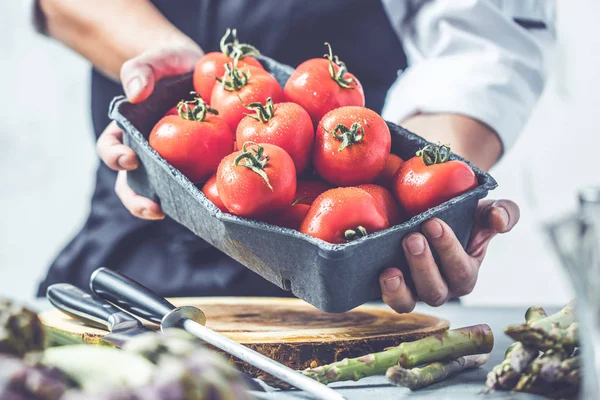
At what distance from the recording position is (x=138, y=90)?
0.94 m

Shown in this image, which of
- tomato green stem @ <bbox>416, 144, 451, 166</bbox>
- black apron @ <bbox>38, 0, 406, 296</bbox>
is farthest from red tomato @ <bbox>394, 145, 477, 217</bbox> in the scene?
black apron @ <bbox>38, 0, 406, 296</bbox>

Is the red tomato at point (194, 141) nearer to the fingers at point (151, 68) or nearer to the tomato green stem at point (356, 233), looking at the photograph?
the fingers at point (151, 68)

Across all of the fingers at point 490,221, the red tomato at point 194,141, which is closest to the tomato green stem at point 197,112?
the red tomato at point 194,141

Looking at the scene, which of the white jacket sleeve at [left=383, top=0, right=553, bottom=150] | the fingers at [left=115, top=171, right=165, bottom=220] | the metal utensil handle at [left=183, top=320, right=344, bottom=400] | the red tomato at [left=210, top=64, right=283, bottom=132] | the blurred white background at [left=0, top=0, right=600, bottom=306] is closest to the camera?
the metal utensil handle at [left=183, top=320, right=344, bottom=400]

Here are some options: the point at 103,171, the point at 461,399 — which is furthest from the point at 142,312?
the point at 103,171

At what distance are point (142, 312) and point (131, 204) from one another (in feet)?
0.72

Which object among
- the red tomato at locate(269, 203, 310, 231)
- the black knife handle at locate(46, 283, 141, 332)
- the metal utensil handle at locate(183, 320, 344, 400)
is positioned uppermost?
the red tomato at locate(269, 203, 310, 231)

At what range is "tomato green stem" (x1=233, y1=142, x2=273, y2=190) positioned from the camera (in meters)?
0.70

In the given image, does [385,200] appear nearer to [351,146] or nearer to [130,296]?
[351,146]

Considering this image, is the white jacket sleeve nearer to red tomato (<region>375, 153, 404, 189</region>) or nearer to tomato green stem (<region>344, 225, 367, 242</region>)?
red tomato (<region>375, 153, 404, 189</region>)

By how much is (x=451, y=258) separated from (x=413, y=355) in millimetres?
112

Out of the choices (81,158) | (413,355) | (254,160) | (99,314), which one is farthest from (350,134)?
(81,158)

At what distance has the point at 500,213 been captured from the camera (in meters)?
0.83

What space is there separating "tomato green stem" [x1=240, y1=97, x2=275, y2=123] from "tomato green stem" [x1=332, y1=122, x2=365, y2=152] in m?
0.07
